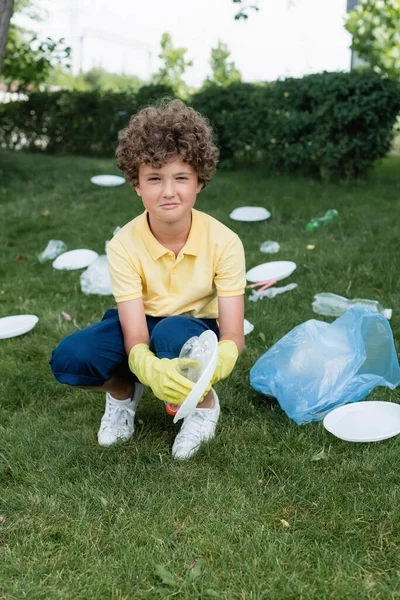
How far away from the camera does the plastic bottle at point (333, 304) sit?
319 cm

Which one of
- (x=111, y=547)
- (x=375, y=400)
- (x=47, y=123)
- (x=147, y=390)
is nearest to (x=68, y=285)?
(x=147, y=390)

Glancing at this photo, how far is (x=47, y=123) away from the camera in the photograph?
10789 millimetres

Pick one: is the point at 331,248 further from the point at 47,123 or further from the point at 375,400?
the point at 47,123

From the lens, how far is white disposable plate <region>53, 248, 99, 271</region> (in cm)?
429

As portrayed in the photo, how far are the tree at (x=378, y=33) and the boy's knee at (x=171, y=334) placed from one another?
6.68 m

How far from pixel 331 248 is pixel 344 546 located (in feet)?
9.74

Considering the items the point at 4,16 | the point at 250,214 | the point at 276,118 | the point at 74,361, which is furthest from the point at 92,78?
the point at 74,361

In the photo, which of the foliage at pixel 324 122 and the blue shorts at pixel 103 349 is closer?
the blue shorts at pixel 103 349

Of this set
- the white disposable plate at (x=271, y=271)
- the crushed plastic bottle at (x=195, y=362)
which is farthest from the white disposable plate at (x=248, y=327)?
the crushed plastic bottle at (x=195, y=362)

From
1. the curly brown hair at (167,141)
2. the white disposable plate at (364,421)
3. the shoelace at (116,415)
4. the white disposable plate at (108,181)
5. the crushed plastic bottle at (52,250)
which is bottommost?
the crushed plastic bottle at (52,250)

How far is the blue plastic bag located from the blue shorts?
405 millimetres

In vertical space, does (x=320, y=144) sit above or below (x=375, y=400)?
above

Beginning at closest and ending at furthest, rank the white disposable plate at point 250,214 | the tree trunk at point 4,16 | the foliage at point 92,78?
the white disposable plate at point 250,214
the tree trunk at point 4,16
the foliage at point 92,78

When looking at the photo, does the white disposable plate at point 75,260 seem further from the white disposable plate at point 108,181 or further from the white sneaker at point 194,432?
the white disposable plate at point 108,181
